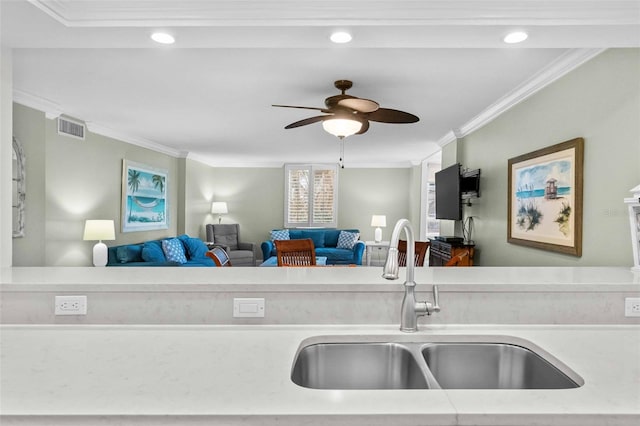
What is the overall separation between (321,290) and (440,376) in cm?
53

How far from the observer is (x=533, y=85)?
10.5ft

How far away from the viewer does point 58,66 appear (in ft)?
9.88

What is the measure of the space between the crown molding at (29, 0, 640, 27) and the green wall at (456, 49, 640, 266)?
0.52m

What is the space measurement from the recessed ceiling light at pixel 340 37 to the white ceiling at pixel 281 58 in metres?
0.04

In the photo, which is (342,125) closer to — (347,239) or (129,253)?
(129,253)

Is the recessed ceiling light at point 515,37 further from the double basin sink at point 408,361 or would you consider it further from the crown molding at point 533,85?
the double basin sink at point 408,361

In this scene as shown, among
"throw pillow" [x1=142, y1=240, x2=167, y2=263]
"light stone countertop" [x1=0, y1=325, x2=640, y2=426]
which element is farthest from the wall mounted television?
"throw pillow" [x1=142, y1=240, x2=167, y2=263]

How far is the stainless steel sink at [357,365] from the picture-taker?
1.33m

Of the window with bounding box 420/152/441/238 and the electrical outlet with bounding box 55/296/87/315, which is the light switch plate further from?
the window with bounding box 420/152/441/238

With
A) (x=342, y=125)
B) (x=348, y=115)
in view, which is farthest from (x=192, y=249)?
(x=348, y=115)

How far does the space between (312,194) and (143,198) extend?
3.66 metres

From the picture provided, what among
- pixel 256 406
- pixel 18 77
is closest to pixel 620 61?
pixel 256 406

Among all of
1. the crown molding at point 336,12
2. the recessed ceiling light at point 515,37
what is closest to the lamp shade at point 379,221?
the recessed ceiling light at point 515,37

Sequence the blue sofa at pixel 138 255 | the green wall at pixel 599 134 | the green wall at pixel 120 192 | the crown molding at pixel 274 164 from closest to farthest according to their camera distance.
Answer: the green wall at pixel 599 134, the green wall at pixel 120 192, the blue sofa at pixel 138 255, the crown molding at pixel 274 164
